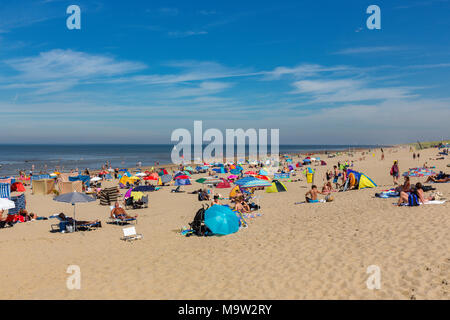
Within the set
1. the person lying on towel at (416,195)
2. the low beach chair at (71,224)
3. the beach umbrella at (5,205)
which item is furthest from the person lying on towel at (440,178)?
the beach umbrella at (5,205)

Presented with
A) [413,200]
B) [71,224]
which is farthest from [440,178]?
[71,224]

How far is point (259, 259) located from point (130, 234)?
15.3 ft

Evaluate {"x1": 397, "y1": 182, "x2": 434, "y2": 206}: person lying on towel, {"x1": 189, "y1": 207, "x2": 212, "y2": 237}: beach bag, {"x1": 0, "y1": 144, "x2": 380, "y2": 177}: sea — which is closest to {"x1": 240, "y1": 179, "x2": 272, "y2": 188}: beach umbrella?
{"x1": 189, "y1": 207, "x2": 212, "y2": 237}: beach bag

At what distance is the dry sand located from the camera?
5.60 meters

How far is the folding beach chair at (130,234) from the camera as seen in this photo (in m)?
9.96

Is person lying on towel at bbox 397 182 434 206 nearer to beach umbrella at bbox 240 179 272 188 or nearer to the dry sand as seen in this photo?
the dry sand

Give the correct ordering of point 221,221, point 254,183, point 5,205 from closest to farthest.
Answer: point 221,221, point 5,205, point 254,183

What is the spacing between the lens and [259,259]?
23.8 ft

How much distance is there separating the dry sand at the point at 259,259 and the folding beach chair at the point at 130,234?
32cm

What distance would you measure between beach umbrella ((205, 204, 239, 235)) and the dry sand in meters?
0.28

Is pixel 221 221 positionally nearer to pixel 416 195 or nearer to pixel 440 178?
pixel 416 195

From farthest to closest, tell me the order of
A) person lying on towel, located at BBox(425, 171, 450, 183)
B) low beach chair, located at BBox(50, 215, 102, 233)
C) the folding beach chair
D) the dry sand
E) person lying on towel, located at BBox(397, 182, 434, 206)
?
person lying on towel, located at BBox(425, 171, 450, 183)
low beach chair, located at BBox(50, 215, 102, 233)
person lying on towel, located at BBox(397, 182, 434, 206)
the folding beach chair
the dry sand

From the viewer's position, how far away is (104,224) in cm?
1295

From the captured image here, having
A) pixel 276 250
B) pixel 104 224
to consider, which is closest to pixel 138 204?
pixel 104 224
